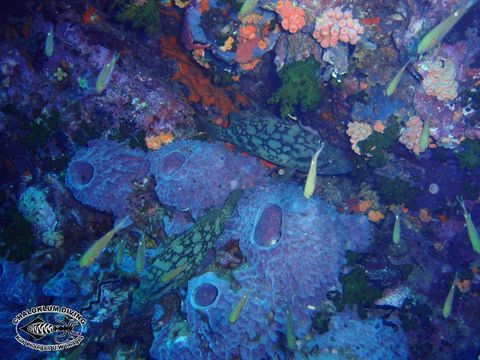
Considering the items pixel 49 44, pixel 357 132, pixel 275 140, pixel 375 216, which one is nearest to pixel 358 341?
pixel 375 216

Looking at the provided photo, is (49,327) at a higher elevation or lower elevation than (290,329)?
lower

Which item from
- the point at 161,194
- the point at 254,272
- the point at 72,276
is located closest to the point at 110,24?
the point at 161,194

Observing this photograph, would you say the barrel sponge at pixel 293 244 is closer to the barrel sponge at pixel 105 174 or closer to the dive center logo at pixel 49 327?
the barrel sponge at pixel 105 174

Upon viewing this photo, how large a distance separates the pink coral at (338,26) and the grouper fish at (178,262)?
3871mm

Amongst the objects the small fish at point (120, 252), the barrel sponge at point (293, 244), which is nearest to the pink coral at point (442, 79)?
the barrel sponge at point (293, 244)

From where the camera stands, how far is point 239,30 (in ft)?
21.1

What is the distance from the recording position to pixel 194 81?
6934mm

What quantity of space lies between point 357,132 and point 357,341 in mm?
3794

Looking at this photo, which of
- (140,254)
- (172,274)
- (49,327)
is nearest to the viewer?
(140,254)

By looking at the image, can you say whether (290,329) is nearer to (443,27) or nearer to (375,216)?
(375,216)

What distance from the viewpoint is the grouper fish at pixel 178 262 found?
5.20 m

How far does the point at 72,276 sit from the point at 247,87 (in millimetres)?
5451

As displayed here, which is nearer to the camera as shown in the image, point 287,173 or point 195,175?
point 195,175

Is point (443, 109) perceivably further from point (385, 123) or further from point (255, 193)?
point (255, 193)
